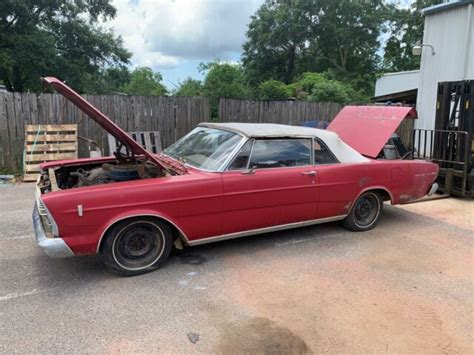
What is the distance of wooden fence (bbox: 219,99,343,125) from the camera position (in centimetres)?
1123

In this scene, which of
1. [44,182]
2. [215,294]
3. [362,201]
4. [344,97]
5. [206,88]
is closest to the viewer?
[215,294]

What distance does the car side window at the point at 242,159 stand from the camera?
Result: 4336 millimetres

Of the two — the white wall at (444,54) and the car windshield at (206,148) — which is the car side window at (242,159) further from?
the white wall at (444,54)

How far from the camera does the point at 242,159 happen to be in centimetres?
440

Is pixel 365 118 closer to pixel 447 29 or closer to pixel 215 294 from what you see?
pixel 215 294

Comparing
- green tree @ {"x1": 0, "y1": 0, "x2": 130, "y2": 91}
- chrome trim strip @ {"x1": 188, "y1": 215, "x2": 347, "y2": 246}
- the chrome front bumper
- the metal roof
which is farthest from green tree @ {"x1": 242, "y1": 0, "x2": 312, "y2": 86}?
the chrome front bumper

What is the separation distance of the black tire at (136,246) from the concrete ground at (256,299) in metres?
0.11

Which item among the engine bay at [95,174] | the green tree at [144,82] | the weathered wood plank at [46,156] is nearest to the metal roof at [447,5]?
the engine bay at [95,174]

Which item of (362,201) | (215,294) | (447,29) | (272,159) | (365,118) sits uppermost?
(447,29)

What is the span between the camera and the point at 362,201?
5402mm

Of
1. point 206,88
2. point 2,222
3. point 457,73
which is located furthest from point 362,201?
point 206,88

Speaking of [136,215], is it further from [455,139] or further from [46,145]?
[455,139]

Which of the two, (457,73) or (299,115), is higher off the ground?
(457,73)

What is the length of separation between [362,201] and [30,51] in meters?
19.9
